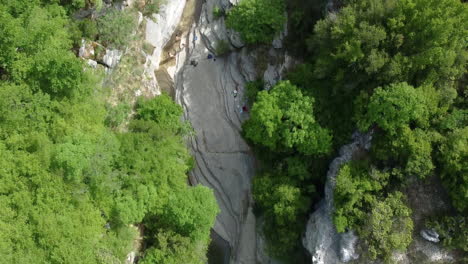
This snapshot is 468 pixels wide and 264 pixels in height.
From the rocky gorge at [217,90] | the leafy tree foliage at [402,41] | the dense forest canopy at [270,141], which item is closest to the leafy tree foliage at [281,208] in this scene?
the dense forest canopy at [270,141]

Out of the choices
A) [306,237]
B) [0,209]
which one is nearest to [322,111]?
[306,237]

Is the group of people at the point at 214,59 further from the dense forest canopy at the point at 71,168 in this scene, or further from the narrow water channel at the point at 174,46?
the dense forest canopy at the point at 71,168

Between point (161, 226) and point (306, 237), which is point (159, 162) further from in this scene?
point (306, 237)

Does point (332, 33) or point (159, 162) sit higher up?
point (332, 33)

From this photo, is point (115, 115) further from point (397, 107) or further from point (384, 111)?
A: point (397, 107)

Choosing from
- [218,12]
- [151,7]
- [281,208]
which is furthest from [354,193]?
[151,7]

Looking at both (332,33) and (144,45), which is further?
(144,45)
